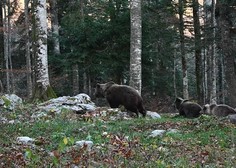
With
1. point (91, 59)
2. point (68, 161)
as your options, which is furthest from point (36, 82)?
point (68, 161)

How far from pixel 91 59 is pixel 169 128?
15.7 metres

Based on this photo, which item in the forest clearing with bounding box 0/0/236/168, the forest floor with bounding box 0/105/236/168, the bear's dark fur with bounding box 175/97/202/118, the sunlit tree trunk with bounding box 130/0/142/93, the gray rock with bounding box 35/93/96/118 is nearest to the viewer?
the forest floor with bounding box 0/105/236/168

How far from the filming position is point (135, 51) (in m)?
19.0

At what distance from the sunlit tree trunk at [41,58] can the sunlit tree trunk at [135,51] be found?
12.0ft

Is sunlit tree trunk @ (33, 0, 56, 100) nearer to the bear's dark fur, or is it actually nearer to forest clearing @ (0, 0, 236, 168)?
forest clearing @ (0, 0, 236, 168)

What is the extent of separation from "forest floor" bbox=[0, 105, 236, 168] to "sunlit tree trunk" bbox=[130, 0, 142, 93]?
14.5ft

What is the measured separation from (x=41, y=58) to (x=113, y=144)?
11.0 m

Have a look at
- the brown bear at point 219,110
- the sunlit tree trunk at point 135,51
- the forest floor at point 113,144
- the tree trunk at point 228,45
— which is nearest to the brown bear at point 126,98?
the forest floor at point 113,144

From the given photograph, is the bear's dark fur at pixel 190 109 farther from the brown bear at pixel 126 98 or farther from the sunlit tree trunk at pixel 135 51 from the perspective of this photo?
the brown bear at pixel 126 98

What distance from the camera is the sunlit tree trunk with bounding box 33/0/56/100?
750 inches

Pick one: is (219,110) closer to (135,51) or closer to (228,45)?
(135,51)

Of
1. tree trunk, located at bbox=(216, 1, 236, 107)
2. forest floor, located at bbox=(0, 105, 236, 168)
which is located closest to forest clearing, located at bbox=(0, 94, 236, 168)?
forest floor, located at bbox=(0, 105, 236, 168)

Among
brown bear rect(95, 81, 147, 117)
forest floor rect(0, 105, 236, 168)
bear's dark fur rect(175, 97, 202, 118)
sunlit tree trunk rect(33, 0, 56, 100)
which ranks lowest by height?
bear's dark fur rect(175, 97, 202, 118)

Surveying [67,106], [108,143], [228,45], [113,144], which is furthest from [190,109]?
[113,144]
